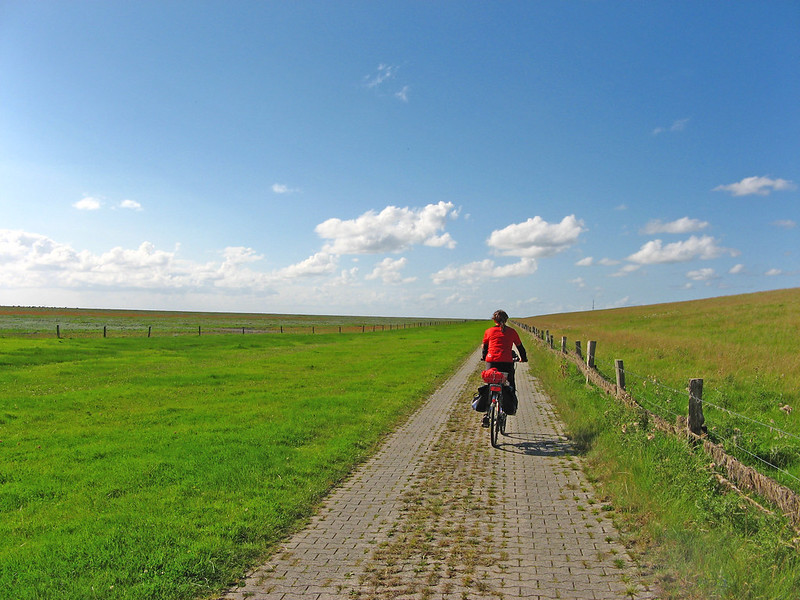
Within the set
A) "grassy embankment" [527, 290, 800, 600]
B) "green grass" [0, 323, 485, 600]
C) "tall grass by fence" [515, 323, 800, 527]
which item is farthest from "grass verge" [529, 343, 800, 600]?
"green grass" [0, 323, 485, 600]

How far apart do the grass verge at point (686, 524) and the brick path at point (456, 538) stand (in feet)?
0.87

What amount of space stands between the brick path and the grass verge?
0.27m

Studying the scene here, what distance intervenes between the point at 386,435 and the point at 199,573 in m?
5.92

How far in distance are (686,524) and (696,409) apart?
6.89ft

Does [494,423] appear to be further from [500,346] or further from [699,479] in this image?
[699,479]

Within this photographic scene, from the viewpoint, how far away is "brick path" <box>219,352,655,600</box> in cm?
401

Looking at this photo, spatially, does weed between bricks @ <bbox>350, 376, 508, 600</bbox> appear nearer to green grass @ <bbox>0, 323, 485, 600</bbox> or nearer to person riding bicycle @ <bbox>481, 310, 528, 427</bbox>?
green grass @ <bbox>0, 323, 485, 600</bbox>

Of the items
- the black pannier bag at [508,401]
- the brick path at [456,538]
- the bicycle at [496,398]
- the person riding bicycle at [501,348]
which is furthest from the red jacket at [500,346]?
the brick path at [456,538]

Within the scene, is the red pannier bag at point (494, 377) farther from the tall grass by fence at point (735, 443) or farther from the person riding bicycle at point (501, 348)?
the tall grass by fence at point (735, 443)

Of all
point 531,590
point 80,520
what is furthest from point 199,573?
point 531,590

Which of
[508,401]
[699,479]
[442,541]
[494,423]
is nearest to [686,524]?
[699,479]

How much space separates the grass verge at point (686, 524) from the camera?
150 inches

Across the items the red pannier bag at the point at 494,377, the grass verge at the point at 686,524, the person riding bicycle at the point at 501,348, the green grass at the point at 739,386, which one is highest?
the person riding bicycle at the point at 501,348

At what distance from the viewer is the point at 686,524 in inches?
194
